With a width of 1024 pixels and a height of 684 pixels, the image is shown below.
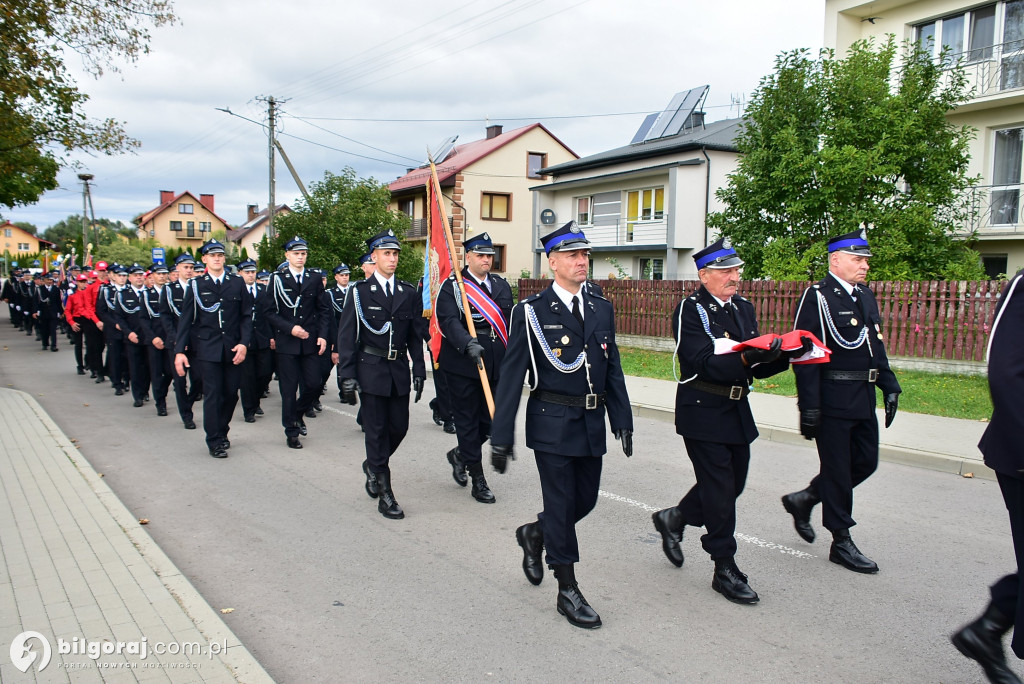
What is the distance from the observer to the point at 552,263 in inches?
174

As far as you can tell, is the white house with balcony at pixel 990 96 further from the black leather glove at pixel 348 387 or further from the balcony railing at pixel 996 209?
the black leather glove at pixel 348 387

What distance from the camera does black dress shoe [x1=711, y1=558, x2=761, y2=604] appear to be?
14.6ft

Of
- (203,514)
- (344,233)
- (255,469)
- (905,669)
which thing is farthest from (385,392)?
(344,233)

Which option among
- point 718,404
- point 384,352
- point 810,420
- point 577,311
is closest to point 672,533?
point 718,404

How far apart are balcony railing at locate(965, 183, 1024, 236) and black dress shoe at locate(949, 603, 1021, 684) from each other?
19.1m

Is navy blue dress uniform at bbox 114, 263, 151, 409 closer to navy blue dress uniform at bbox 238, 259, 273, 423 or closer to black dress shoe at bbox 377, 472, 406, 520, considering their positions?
navy blue dress uniform at bbox 238, 259, 273, 423

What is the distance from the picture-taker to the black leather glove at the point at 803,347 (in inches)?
168

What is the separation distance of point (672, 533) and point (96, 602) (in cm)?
336

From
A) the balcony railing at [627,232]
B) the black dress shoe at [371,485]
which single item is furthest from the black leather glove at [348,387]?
the balcony railing at [627,232]

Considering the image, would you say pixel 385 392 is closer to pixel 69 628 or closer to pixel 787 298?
pixel 69 628

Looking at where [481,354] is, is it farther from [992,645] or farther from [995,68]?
[995,68]

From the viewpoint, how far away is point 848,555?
504 centimetres

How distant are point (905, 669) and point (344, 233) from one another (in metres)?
25.9

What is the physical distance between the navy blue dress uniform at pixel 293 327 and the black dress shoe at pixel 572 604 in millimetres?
5225
